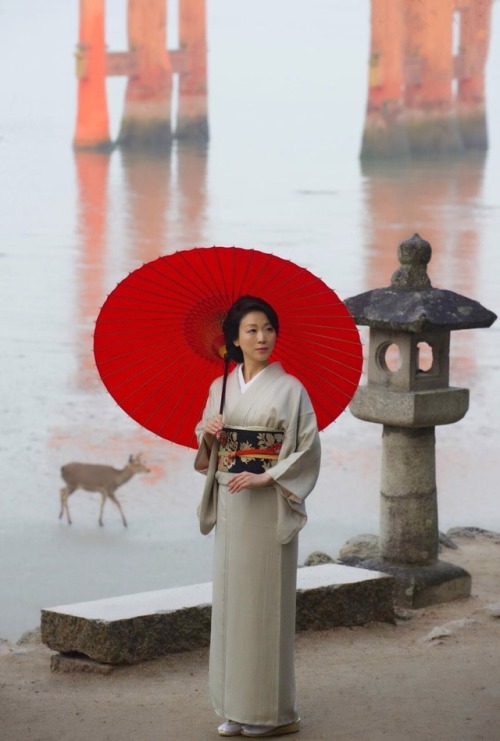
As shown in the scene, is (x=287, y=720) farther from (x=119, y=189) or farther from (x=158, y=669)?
(x=119, y=189)

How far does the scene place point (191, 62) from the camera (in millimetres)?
15930

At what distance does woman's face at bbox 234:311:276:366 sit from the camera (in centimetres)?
298

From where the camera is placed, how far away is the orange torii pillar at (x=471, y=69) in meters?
16.8

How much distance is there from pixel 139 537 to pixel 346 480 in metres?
Answer: 1.45

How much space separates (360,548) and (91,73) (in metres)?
10.1

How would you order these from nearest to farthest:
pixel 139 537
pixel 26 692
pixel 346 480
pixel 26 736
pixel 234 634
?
pixel 234 634, pixel 26 736, pixel 26 692, pixel 139 537, pixel 346 480

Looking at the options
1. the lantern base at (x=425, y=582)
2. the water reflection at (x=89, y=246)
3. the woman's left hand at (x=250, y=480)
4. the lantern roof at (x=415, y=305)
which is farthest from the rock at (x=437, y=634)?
the water reflection at (x=89, y=246)

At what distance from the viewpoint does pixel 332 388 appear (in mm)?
3119

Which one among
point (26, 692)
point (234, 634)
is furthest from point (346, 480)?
point (234, 634)

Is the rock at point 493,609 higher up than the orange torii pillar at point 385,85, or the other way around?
the orange torii pillar at point 385,85

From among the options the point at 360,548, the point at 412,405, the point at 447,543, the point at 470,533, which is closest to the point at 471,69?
the point at 470,533

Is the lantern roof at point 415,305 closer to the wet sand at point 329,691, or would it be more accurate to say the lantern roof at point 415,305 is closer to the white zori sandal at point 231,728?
the wet sand at point 329,691

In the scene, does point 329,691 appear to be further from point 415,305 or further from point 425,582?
point 415,305

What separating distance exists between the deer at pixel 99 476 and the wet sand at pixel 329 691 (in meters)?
2.71
